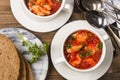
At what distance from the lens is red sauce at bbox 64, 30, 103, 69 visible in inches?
79.6

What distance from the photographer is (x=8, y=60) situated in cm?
202

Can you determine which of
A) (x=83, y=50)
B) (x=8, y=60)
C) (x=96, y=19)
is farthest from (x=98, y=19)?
(x=8, y=60)

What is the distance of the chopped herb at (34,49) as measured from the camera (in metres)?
2.02

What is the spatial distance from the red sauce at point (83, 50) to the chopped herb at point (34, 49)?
81 millimetres

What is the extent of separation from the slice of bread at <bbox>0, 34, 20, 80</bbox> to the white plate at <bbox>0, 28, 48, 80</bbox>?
5 cm

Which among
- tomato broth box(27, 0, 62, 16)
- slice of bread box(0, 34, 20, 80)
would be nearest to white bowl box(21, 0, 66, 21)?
tomato broth box(27, 0, 62, 16)

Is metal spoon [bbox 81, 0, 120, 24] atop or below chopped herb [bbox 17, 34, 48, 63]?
atop

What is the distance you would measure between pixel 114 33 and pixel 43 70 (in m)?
0.30

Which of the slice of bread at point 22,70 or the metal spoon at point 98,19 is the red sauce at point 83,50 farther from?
the slice of bread at point 22,70

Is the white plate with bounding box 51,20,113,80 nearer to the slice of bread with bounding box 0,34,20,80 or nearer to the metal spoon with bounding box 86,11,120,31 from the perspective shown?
the metal spoon with bounding box 86,11,120,31

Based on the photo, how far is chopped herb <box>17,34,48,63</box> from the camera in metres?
2.02

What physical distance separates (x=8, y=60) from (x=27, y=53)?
8 centimetres

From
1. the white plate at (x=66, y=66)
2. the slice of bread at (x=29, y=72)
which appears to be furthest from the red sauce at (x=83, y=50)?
the slice of bread at (x=29, y=72)

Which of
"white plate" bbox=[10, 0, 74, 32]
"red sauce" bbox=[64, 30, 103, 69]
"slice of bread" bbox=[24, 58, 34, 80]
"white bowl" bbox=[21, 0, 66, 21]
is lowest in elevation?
"slice of bread" bbox=[24, 58, 34, 80]
